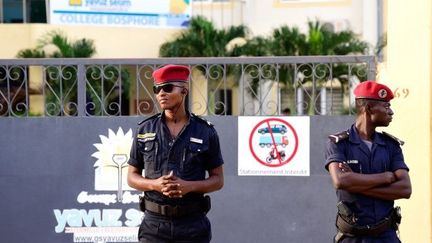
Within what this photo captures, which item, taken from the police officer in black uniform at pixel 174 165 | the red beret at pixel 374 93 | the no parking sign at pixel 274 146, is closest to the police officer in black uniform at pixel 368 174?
the red beret at pixel 374 93

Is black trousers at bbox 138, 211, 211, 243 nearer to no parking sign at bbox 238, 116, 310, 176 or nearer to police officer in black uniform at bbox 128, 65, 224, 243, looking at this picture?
police officer in black uniform at bbox 128, 65, 224, 243

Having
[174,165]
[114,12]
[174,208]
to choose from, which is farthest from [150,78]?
[114,12]

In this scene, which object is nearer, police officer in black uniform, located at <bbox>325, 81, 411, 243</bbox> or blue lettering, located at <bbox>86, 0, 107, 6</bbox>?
police officer in black uniform, located at <bbox>325, 81, 411, 243</bbox>

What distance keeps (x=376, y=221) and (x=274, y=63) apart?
2.94 meters

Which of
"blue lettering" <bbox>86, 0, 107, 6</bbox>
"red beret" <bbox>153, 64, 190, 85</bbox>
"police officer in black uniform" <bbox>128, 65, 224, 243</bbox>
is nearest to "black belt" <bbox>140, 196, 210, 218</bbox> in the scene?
"police officer in black uniform" <bbox>128, 65, 224, 243</bbox>

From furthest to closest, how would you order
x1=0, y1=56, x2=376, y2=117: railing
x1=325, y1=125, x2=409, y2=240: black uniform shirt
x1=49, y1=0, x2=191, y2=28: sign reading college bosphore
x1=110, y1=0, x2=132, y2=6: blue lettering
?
x1=110, y1=0, x2=132, y2=6: blue lettering
x1=49, y1=0, x2=191, y2=28: sign reading college bosphore
x1=0, y1=56, x2=376, y2=117: railing
x1=325, y1=125, x2=409, y2=240: black uniform shirt

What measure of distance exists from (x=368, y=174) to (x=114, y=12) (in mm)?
17474

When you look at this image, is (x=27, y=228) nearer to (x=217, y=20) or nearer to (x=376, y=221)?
(x=376, y=221)

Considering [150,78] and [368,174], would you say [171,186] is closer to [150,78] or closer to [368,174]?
[368,174]

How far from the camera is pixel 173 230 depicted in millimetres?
5168

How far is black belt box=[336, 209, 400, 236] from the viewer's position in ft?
17.2

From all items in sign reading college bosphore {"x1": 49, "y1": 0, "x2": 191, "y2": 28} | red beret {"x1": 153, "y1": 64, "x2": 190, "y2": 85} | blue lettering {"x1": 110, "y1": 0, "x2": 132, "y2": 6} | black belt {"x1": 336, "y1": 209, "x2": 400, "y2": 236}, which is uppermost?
blue lettering {"x1": 110, "y1": 0, "x2": 132, "y2": 6}

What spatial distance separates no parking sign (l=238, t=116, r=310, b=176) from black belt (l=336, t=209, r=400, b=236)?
2.65m

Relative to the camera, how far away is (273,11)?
2342cm
